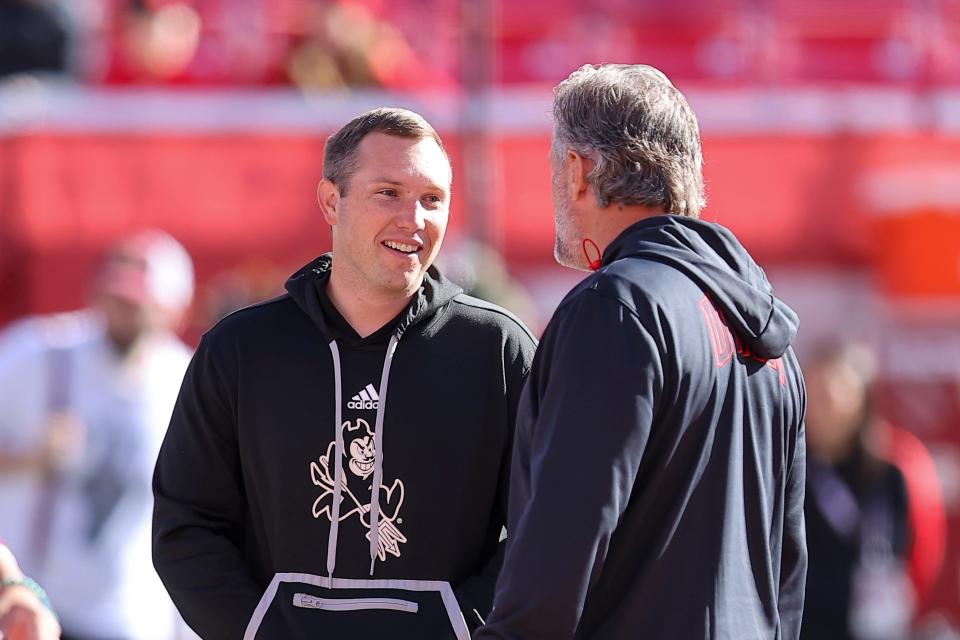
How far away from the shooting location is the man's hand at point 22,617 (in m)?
2.48

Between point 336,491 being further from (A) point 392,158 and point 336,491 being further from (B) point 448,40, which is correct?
(B) point 448,40

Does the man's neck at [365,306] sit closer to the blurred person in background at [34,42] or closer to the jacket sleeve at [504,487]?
the jacket sleeve at [504,487]

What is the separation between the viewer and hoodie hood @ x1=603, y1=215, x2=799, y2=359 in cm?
232

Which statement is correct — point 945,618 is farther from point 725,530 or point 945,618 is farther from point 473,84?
point 725,530

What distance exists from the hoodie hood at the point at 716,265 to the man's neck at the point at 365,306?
0.52 meters

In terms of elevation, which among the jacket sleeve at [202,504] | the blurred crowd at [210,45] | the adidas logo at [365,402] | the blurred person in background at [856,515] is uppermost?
the blurred crowd at [210,45]

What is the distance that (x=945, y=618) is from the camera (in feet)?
23.2

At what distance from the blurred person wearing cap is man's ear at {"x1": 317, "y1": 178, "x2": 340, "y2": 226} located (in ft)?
7.71

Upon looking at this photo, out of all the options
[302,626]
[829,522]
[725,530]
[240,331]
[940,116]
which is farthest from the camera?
[940,116]

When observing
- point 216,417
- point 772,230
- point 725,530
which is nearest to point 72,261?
point 772,230

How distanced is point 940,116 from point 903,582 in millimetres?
3440

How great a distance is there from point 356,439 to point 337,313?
0.25 meters

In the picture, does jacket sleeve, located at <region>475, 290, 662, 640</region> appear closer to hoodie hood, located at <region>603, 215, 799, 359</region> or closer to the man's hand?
hoodie hood, located at <region>603, 215, 799, 359</region>

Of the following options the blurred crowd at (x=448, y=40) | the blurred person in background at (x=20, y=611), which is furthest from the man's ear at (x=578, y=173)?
the blurred crowd at (x=448, y=40)
